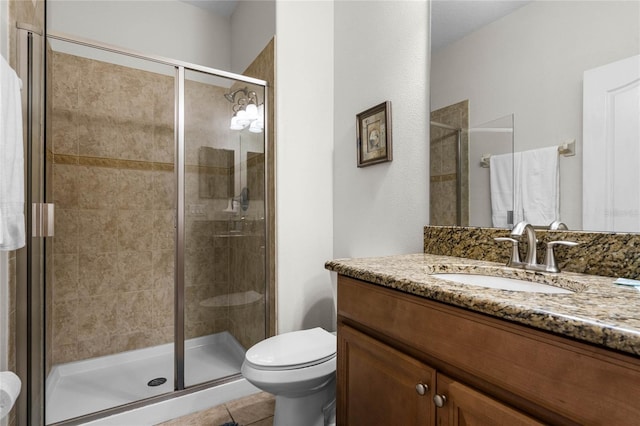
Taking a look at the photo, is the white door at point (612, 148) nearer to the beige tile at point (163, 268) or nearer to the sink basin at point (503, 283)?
the sink basin at point (503, 283)

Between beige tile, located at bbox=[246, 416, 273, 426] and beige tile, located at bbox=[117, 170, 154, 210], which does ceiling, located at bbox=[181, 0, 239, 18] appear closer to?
beige tile, located at bbox=[117, 170, 154, 210]

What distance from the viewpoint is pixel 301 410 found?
1.41m

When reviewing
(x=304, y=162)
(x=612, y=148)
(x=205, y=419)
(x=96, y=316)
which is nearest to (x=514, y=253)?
(x=612, y=148)

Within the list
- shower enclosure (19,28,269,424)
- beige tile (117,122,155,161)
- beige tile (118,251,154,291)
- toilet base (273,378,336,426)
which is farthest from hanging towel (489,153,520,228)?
beige tile (118,251,154,291)

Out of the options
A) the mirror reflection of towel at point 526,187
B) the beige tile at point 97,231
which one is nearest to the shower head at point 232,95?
the beige tile at point 97,231

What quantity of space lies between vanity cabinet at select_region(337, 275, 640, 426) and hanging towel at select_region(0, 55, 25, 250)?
1050 millimetres

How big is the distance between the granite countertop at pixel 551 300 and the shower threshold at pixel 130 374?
147 cm

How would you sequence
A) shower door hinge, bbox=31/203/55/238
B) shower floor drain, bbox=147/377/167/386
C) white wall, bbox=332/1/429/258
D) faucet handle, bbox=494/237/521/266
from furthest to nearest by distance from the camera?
shower floor drain, bbox=147/377/167/386
white wall, bbox=332/1/429/258
shower door hinge, bbox=31/203/55/238
faucet handle, bbox=494/237/521/266

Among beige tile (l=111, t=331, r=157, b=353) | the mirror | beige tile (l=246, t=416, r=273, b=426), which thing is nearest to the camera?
the mirror

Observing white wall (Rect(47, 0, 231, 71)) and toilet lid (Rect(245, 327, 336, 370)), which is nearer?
toilet lid (Rect(245, 327, 336, 370))

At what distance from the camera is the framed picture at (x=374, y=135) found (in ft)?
5.37

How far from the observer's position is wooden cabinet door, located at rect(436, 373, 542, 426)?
607 mm

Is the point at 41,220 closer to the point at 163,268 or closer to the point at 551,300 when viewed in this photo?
the point at 163,268

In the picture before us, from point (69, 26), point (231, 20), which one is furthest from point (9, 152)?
point (231, 20)
